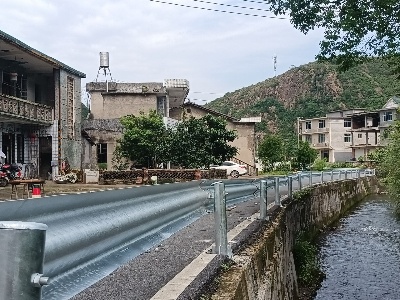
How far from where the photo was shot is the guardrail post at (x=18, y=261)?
1.45m

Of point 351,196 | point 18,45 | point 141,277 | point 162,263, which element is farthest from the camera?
point 351,196

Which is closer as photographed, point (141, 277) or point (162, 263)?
point (141, 277)

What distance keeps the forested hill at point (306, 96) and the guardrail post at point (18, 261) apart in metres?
94.7

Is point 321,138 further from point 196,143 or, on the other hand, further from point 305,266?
point 305,266

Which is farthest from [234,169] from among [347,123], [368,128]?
[347,123]

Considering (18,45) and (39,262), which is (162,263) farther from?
(18,45)

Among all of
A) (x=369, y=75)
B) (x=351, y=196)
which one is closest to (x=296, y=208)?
(x=351, y=196)

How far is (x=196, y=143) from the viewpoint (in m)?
30.2

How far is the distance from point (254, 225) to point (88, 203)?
5.68 m

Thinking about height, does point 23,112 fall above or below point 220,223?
above

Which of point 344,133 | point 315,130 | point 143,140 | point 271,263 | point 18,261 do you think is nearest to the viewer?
point 18,261

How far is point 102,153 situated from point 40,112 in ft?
30.5

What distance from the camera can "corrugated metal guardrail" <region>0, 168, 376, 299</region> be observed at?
2014mm

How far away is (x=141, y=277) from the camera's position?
16.7ft
